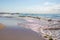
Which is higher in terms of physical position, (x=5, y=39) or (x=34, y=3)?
(x=34, y=3)

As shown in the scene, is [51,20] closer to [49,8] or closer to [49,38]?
[49,8]

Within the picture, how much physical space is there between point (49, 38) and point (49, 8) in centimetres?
250

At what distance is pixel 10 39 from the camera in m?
4.59

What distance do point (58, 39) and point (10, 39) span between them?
151cm

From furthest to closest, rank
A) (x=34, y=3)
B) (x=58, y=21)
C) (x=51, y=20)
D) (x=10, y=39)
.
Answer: (x=58, y=21), (x=51, y=20), (x=34, y=3), (x=10, y=39)

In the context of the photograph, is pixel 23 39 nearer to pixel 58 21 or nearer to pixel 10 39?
pixel 10 39

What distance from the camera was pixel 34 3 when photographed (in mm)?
6605

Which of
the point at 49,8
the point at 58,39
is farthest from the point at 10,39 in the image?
the point at 49,8

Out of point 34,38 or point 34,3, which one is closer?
point 34,38

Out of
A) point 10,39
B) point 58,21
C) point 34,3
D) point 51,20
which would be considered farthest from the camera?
point 58,21

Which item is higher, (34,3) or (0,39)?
(34,3)

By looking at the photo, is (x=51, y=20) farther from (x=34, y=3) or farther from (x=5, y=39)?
(x=5, y=39)

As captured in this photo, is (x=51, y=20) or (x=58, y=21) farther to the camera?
(x=58, y=21)

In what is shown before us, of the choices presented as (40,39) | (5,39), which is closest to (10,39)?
(5,39)
